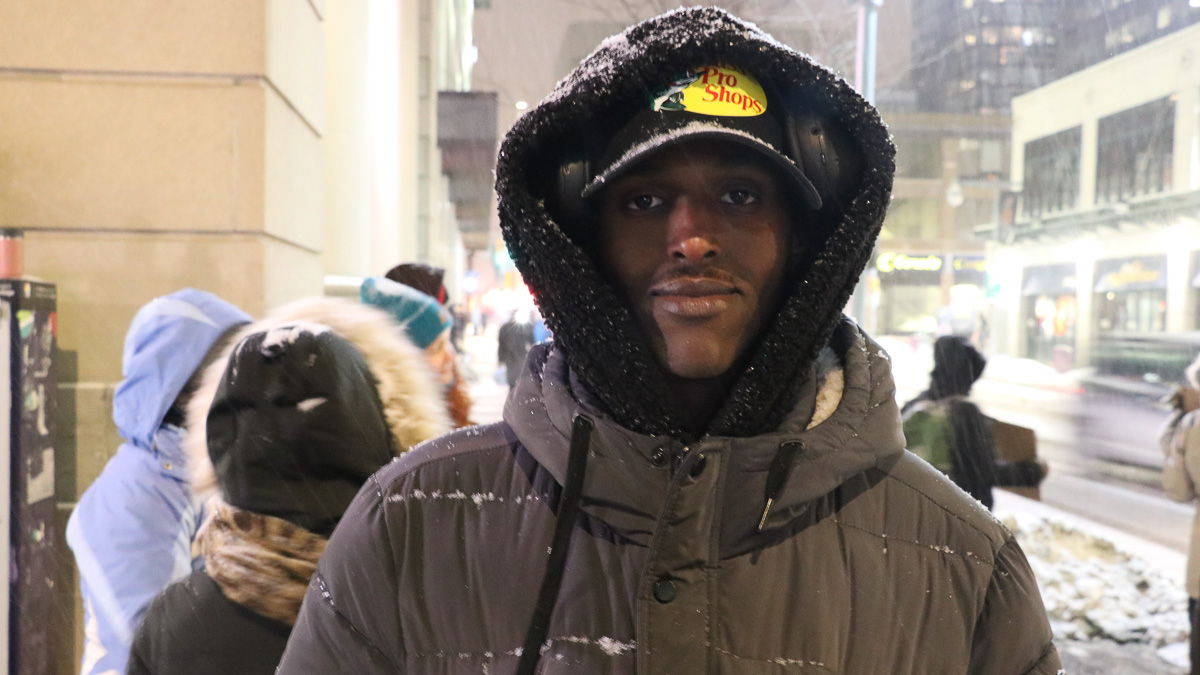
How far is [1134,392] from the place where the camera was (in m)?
11.4

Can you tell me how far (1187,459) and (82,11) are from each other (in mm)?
6291

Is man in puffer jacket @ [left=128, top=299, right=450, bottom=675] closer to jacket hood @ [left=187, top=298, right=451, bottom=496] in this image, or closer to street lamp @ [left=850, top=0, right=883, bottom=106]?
jacket hood @ [left=187, top=298, right=451, bottom=496]

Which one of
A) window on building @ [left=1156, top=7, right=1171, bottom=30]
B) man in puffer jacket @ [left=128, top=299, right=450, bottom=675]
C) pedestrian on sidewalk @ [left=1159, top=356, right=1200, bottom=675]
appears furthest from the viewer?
window on building @ [left=1156, top=7, right=1171, bottom=30]

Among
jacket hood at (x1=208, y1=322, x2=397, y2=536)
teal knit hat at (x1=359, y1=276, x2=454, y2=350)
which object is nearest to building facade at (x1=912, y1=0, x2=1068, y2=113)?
teal knit hat at (x1=359, y1=276, x2=454, y2=350)

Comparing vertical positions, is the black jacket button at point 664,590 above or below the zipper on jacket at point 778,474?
below

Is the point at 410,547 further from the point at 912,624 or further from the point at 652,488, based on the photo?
the point at 912,624

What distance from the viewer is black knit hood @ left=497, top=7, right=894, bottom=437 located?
44.6 inches

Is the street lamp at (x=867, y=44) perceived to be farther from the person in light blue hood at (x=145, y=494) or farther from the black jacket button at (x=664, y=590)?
the black jacket button at (x=664, y=590)

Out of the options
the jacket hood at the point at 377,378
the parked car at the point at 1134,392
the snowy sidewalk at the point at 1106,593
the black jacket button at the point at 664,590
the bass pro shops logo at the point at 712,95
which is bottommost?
the snowy sidewalk at the point at 1106,593

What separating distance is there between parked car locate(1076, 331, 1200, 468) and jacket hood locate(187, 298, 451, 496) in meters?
11.0

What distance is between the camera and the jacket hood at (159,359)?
2559mm

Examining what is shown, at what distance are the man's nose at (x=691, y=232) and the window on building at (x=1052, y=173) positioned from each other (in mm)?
27596

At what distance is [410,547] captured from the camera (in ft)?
3.78

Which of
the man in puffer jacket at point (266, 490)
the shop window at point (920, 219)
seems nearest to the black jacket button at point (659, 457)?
the man in puffer jacket at point (266, 490)
